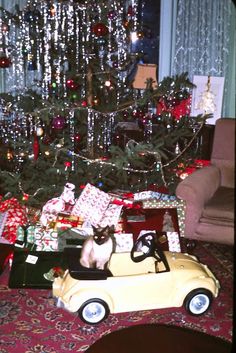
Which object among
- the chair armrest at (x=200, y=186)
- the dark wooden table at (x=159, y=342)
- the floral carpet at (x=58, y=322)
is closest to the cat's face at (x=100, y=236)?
the floral carpet at (x=58, y=322)

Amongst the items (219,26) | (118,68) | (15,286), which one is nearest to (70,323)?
(15,286)

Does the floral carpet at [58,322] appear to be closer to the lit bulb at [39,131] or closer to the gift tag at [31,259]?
the gift tag at [31,259]

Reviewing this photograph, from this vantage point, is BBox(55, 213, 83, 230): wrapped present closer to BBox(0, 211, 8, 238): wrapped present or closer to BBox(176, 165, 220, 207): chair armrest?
BBox(0, 211, 8, 238): wrapped present

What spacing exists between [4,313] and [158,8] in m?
4.38

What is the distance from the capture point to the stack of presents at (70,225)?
2674mm

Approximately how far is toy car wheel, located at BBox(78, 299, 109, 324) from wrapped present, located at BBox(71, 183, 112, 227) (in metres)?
0.94

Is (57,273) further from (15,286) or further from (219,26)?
(219,26)

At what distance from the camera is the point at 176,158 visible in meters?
3.71

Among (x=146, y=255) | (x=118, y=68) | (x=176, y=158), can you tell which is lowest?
(x=146, y=255)

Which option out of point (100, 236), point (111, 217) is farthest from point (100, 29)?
point (100, 236)

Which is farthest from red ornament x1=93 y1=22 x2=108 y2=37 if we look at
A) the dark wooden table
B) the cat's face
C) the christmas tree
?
the dark wooden table

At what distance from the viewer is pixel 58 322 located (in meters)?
2.25

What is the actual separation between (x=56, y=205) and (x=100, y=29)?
1.47 meters

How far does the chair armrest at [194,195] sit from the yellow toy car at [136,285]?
0.70 m
